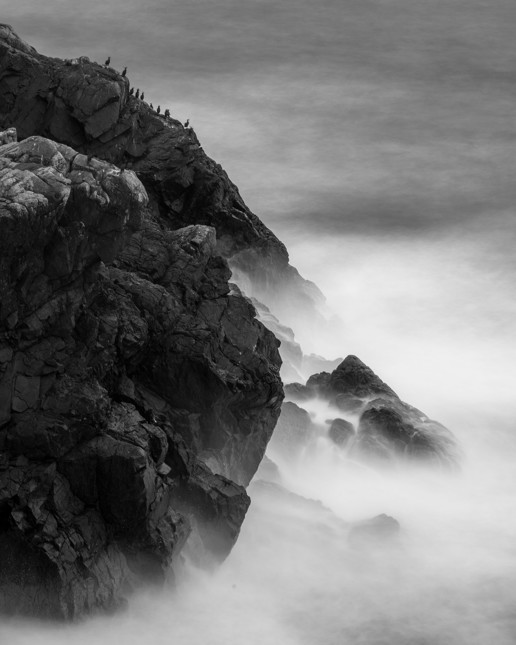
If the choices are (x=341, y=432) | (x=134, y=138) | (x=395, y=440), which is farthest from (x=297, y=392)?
(x=134, y=138)

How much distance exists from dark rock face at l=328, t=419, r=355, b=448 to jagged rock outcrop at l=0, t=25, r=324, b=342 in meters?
15.6

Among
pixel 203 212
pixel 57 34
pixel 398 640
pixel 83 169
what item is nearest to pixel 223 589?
pixel 398 640

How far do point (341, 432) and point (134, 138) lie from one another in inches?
920

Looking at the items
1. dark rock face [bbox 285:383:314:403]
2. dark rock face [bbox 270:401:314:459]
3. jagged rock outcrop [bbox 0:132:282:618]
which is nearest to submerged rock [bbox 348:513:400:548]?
dark rock face [bbox 270:401:314:459]

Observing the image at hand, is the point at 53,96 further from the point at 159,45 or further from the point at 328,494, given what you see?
the point at 159,45

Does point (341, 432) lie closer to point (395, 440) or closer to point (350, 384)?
point (395, 440)

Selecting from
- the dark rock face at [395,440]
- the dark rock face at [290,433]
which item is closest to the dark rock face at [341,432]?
the dark rock face at [395,440]

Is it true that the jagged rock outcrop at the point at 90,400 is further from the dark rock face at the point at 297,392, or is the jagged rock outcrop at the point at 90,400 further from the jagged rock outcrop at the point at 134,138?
the dark rock face at the point at 297,392

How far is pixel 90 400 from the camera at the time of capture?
68562 mm

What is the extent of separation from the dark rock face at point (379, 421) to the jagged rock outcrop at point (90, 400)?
1937 centimetres

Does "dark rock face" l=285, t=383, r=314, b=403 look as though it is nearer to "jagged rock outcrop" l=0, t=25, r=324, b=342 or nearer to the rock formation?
the rock formation

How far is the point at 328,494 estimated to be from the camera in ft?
293

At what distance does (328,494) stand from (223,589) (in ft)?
53.2

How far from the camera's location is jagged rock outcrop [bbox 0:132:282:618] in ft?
218
